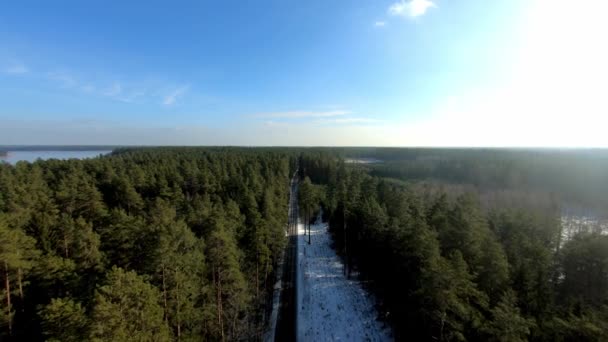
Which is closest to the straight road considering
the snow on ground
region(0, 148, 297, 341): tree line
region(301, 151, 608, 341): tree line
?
the snow on ground

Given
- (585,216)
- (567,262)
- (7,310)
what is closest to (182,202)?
(7,310)

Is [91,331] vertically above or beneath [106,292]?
beneath

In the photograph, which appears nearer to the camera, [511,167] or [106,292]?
[106,292]

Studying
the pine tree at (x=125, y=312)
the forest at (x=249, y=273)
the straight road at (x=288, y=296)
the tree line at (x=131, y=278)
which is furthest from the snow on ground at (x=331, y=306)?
the pine tree at (x=125, y=312)

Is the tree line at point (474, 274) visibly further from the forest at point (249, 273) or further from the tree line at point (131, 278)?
the tree line at point (131, 278)

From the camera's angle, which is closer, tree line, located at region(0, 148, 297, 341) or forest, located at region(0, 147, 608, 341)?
tree line, located at region(0, 148, 297, 341)

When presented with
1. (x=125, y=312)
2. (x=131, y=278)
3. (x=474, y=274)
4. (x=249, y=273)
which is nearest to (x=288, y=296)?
(x=249, y=273)

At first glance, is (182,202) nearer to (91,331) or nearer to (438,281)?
(91,331)

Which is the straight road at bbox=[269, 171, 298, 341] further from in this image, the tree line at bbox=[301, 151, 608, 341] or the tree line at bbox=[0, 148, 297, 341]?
the tree line at bbox=[301, 151, 608, 341]
